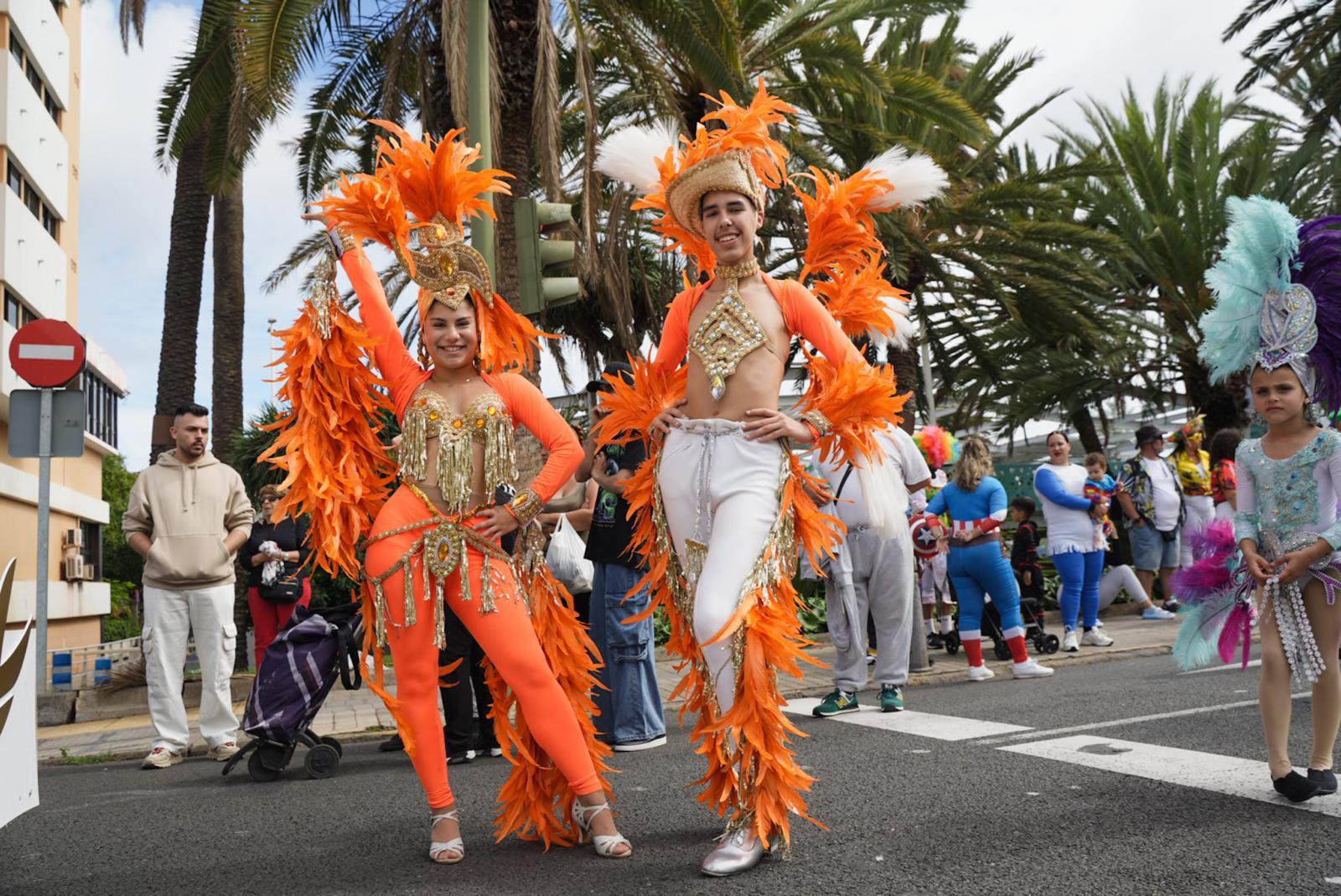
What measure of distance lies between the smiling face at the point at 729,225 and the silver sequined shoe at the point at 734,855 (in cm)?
202

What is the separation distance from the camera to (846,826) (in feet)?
14.3

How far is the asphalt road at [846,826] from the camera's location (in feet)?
12.0

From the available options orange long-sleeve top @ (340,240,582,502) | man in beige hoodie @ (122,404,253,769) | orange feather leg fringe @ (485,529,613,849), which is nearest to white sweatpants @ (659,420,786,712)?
orange long-sleeve top @ (340,240,582,502)

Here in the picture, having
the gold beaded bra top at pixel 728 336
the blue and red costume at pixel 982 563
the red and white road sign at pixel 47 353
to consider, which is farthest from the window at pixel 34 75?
the gold beaded bra top at pixel 728 336

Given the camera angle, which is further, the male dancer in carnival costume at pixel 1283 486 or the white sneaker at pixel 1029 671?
the white sneaker at pixel 1029 671

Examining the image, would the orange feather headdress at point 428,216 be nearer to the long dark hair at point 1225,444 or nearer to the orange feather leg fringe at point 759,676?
the orange feather leg fringe at point 759,676

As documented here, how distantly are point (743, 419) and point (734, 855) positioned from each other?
57.7 inches

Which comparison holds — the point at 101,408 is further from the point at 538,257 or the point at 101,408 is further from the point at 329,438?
the point at 329,438

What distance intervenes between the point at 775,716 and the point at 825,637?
8679 mm

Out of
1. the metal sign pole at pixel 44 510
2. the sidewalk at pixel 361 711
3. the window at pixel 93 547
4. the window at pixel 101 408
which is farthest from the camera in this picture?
the window at pixel 101 408

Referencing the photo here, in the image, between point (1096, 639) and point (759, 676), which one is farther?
point (1096, 639)

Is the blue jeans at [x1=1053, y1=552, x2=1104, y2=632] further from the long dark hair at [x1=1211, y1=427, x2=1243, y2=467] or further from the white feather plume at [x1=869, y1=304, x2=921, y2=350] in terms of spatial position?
the white feather plume at [x1=869, y1=304, x2=921, y2=350]

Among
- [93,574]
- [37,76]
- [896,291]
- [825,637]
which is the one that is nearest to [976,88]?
[825,637]

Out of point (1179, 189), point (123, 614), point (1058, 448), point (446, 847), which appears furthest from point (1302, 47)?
point (123, 614)
